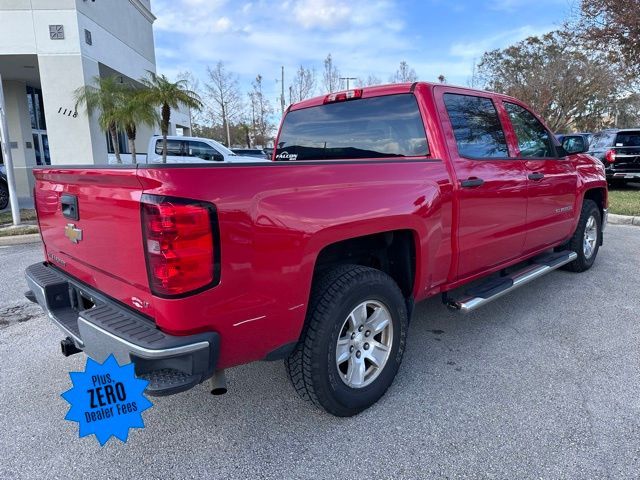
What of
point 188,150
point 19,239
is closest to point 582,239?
point 19,239

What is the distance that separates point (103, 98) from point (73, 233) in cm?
1534

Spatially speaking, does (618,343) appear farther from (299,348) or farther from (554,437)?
(299,348)

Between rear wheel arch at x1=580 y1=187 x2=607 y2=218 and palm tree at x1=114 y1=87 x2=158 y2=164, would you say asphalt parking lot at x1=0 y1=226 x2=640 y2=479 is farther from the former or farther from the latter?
palm tree at x1=114 y1=87 x2=158 y2=164

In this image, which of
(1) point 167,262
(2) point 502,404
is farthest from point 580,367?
(1) point 167,262

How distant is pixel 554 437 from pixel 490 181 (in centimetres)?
179

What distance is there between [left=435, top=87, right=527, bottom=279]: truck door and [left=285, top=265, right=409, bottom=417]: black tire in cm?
95

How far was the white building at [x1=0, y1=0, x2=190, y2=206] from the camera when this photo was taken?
47.6ft

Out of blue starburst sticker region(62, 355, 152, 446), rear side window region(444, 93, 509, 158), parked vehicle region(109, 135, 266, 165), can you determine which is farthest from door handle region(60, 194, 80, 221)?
parked vehicle region(109, 135, 266, 165)

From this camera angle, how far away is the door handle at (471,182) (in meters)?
3.12

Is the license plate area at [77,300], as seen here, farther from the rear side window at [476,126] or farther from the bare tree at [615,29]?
the bare tree at [615,29]

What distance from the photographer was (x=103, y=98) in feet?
51.4

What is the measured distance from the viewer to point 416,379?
304cm

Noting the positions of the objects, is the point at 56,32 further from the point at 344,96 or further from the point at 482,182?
the point at 482,182

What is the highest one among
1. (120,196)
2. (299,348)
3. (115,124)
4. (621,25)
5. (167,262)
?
(621,25)
